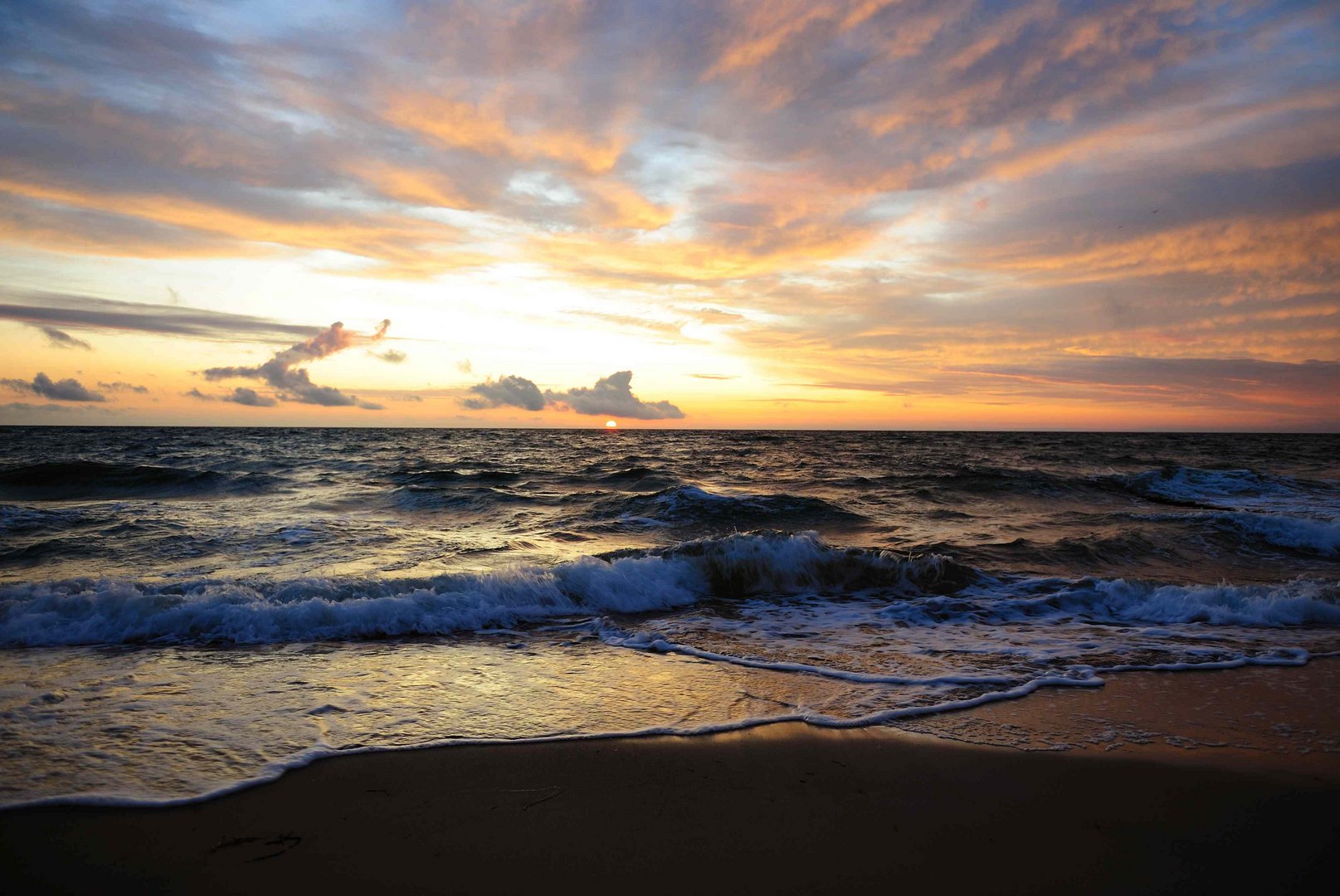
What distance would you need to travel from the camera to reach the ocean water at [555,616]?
462 centimetres

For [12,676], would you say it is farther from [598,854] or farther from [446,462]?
[446,462]

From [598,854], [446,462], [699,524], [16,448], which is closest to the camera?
[598,854]

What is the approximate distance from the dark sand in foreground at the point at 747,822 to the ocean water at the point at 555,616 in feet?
1.08

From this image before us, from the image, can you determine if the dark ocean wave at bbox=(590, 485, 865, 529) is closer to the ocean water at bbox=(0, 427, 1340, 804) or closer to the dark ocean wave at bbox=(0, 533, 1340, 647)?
the ocean water at bbox=(0, 427, 1340, 804)

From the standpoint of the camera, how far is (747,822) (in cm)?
345

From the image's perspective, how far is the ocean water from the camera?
15.2ft

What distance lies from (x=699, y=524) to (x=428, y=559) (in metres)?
6.65

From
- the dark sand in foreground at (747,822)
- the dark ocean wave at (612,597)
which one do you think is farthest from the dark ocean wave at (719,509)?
the dark sand in foreground at (747,822)

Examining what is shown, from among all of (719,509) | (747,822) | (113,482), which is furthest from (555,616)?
(113,482)

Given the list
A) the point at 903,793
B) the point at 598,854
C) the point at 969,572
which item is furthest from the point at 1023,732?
the point at 969,572

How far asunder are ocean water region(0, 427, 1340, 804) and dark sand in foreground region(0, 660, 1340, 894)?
0.33m

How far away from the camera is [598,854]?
10.4 ft

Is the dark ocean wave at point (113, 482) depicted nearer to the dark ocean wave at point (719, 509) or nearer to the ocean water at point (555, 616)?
the ocean water at point (555, 616)

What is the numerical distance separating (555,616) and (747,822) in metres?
4.95
